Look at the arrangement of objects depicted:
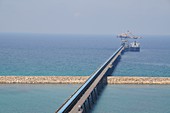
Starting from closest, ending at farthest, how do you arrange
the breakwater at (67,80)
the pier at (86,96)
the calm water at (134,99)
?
the pier at (86,96) → the calm water at (134,99) → the breakwater at (67,80)

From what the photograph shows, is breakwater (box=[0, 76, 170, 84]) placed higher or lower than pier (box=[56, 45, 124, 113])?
lower

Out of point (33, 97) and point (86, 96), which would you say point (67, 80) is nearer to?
point (33, 97)

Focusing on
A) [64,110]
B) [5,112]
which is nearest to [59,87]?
[5,112]

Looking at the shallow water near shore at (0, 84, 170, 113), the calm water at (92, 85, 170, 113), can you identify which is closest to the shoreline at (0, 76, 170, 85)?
the shallow water near shore at (0, 84, 170, 113)

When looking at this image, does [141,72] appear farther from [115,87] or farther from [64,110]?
[64,110]

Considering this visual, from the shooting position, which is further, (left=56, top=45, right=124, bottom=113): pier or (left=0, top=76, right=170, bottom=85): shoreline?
(left=0, top=76, right=170, bottom=85): shoreline

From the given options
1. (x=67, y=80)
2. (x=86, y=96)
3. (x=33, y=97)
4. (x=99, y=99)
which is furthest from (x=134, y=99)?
(x=67, y=80)

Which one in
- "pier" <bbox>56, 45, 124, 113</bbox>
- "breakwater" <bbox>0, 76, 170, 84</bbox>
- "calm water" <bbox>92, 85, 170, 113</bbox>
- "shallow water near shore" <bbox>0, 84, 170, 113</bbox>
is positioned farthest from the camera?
"breakwater" <bbox>0, 76, 170, 84</bbox>

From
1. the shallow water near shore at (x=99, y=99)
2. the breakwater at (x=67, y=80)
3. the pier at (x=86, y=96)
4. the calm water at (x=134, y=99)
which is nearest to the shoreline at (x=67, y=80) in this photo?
the breakwater at (x=67, y=80)

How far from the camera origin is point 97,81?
160 feet

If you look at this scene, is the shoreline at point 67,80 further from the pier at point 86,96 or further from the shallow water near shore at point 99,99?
the pier at point 86,96

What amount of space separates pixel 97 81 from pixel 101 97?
11.2ft

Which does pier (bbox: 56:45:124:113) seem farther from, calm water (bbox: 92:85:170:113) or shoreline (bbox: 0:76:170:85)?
shoreline (bbox: 0:76:170:85)

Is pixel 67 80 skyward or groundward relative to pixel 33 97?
groundward
